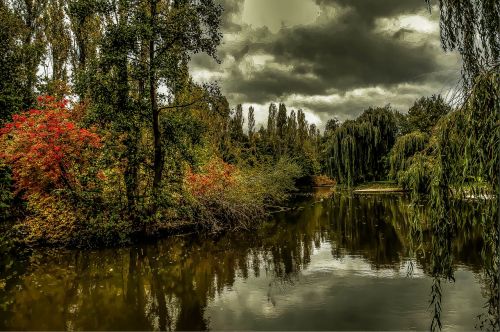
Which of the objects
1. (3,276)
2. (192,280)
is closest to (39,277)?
(3,276)

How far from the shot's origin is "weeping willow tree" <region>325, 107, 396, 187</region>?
34844mm

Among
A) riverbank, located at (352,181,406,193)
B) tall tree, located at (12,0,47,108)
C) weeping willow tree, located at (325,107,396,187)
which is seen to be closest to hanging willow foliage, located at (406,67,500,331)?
tall tree, located at (12,0,47,108)

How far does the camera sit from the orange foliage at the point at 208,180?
16.3 metres

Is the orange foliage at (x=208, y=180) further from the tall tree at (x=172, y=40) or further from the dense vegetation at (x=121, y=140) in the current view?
the tall tree at (x=172, y=40)

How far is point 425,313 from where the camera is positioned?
21.4 ft

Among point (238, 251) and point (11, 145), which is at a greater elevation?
point (11, 145)

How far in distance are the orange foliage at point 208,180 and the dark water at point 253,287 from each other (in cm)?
324

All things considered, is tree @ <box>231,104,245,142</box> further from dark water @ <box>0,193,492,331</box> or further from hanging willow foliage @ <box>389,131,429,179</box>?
dark water @ <box>0,193,492,331</box>

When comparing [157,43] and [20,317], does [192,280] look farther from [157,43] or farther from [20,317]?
[157,43]

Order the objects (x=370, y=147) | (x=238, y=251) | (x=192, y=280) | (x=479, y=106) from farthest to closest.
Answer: (x=370, y=147), (x=238, y=251), (x=192, y=280), (x=479, y=106)

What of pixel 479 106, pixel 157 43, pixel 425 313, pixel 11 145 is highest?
pixel 157 43

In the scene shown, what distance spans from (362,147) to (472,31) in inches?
1261

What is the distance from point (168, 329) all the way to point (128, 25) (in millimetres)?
10423

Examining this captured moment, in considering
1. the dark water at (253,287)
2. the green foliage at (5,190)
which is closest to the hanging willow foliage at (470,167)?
the dark water at (253,287)
